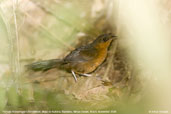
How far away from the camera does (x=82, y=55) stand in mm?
3908

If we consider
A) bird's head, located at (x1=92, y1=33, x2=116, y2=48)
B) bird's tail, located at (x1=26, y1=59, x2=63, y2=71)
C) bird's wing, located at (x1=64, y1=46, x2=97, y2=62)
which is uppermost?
bird's head, located at (x1=92, y1=33, x2=116, y2=48)

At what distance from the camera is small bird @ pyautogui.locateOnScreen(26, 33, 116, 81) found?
386cm

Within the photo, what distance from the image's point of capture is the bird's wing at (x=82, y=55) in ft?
12.5

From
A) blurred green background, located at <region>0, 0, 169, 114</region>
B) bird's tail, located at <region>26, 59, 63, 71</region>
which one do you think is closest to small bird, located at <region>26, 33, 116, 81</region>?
bird's tail, located at <region>26, 59, 63, 71</region>

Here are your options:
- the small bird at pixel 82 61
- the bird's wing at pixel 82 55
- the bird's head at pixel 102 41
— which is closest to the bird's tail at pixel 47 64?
the small bird at pixel 82 61

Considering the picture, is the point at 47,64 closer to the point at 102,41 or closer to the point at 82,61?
the point at 82,61

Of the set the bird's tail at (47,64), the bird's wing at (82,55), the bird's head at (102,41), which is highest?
the bird's head at (102,41)

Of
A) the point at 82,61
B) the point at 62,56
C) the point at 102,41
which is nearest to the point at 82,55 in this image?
the point at 82,61

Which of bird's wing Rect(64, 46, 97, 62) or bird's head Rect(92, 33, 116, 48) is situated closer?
bird's wing Rect(64, 46, 97, 62)

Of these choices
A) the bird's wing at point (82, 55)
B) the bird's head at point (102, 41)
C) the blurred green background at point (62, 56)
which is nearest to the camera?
the blurred green background at point (62, 56)

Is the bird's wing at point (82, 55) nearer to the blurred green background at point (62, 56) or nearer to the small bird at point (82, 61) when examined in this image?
the small bird at point (82, 61)

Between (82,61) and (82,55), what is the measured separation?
0.08 m

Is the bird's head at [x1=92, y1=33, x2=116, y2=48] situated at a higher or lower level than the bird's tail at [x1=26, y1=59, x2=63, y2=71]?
higher

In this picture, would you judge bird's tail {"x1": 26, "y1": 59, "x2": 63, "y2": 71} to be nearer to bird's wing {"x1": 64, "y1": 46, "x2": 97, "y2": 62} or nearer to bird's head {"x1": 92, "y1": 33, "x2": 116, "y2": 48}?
bird's wing {"x1": 64, "y1": 46, "x2": 97, "y2": 62}
